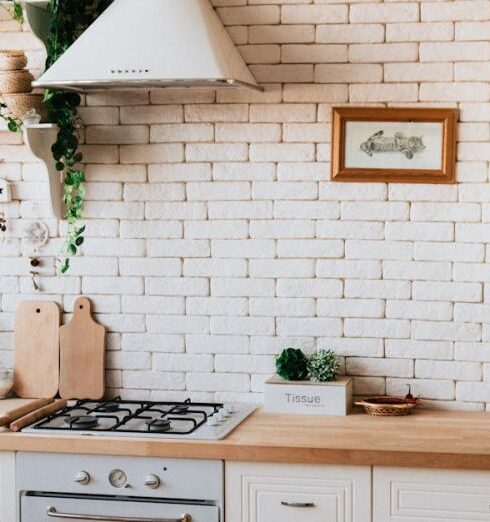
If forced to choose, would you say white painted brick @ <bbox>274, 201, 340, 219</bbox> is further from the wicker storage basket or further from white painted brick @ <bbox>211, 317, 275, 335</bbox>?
the wicker storage basket

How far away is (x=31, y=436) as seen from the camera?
318cm

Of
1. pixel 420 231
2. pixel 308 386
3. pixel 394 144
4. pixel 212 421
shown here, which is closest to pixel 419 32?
pixel 394 144

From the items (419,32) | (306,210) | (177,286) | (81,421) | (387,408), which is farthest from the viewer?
(177,286)

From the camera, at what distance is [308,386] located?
3.42 meters

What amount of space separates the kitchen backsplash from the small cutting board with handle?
2.0 inches

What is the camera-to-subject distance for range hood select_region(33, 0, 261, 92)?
3.12 metres

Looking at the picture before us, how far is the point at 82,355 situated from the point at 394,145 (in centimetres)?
139

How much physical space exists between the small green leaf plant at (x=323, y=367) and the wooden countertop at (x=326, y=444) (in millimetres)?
182

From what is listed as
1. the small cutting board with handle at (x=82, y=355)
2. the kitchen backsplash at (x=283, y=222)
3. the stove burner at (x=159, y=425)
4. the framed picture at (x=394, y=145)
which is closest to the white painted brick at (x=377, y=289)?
the kitchen backsplash at (x=283, y=222)

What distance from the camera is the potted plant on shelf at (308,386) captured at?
11.2 ft

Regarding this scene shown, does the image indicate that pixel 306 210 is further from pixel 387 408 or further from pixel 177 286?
pixel 387 408

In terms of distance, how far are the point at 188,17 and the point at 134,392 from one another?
1.41 m

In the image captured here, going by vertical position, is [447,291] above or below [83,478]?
above

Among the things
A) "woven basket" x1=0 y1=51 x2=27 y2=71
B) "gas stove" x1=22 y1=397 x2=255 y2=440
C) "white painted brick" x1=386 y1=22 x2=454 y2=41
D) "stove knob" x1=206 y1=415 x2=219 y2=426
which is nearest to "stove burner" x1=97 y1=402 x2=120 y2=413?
"gas stove" x1=22 y1=397 x2=255 y2=440
